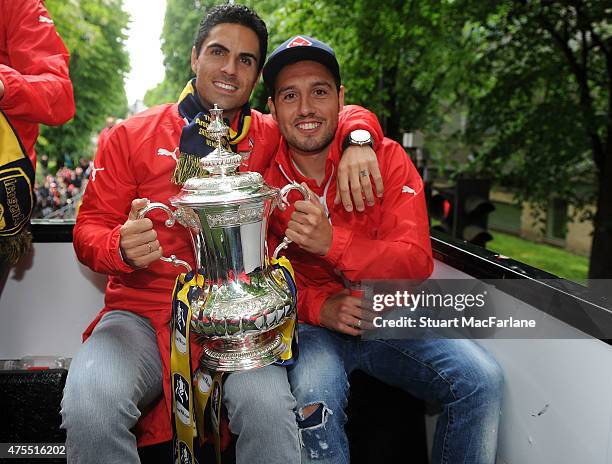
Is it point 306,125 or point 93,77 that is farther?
point 93,77

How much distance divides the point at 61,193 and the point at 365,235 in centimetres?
472

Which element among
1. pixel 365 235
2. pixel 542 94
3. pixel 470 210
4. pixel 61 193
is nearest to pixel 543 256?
pixel 542 94

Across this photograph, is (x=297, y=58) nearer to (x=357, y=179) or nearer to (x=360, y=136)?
(x=360, y=136)

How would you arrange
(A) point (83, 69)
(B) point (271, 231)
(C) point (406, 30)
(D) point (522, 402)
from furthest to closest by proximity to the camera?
(A) point (83, 69)
(C) point (406, 30)
(B) point (271, 231)
(D) point (522, 402)

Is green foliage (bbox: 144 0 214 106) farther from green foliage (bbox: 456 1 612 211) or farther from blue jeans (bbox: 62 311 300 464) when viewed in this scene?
green foliage (bbox: 456 1 612 211)

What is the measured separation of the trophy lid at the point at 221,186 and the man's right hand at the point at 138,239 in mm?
130

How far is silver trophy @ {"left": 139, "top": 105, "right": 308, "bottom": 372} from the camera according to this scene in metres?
1.45

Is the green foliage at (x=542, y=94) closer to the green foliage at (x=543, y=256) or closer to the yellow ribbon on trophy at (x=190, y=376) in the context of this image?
the green foliage at (x=543, y=256)

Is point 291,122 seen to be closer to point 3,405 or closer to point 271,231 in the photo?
point 271,231

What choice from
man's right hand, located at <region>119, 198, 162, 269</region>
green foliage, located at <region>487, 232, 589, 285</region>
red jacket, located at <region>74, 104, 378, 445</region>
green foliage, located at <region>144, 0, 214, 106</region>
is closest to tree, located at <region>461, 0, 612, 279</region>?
green foliage, located at <region>144, 0, 214, 106</region>

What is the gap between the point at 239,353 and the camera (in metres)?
1.55

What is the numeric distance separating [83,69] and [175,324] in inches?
328

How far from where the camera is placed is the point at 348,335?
1.99 meters

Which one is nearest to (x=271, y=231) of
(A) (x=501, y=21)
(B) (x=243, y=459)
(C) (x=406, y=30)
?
(B) (x=243, y=459)
